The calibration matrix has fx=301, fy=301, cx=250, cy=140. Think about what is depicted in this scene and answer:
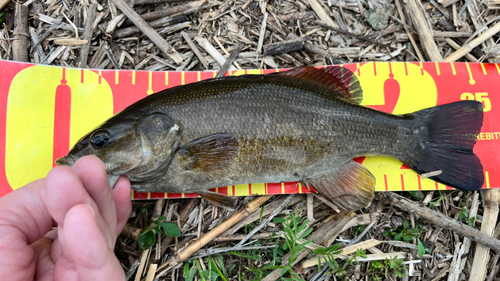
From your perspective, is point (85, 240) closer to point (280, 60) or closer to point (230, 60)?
point (230, 60)

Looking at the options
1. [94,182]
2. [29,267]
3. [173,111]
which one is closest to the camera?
[94,182]

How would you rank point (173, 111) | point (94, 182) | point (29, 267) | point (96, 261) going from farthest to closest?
point (173, 111), point (29, 267), point (94, 182), point (96, 261)

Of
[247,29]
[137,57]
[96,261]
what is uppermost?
[247,29]

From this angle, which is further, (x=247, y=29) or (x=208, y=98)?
(x=247, y=29)

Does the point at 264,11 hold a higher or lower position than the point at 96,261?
higher

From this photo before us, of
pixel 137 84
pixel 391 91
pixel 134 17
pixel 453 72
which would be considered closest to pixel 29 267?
pixel 137 84

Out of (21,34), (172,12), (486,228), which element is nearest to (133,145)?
(172,12)

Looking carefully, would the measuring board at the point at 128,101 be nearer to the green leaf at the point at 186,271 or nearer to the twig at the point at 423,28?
the twig at the point at 423,28

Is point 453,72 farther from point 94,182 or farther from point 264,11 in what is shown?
point 94,182
